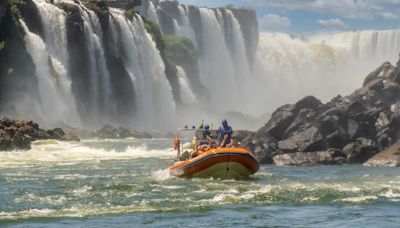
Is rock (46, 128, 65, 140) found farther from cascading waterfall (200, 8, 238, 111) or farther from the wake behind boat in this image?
cascading waterfall (200, 8, 238, 111)

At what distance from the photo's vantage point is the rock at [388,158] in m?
51.8

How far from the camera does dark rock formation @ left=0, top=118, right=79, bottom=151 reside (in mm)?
63156

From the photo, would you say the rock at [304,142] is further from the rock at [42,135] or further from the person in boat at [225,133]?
the rock at [42,135]

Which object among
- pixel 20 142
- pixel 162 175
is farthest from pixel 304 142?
pixel 20 142

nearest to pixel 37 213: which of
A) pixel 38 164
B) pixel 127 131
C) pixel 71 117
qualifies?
pixel 38 164

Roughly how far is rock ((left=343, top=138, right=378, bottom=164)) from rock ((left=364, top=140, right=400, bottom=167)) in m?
1.65

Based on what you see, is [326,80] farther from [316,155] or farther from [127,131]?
[316,155]

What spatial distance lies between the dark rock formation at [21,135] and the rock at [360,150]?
24.8 m

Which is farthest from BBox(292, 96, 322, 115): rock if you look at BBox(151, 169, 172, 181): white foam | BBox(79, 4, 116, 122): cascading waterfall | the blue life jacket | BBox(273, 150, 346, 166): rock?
BBox(79, 4, 116, 122): cascading waterfall

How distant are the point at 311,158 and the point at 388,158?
201 inches

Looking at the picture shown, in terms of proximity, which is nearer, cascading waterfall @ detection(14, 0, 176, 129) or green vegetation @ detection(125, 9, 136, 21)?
cascading waterfall @ detection(14, 0, 176, 129)

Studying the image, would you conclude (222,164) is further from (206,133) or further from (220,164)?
(206,133)

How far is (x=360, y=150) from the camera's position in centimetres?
5544

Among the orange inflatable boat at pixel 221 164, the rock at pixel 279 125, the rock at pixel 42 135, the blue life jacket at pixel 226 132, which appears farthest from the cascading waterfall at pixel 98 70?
the orange inflatable boat at pixel 221 164
